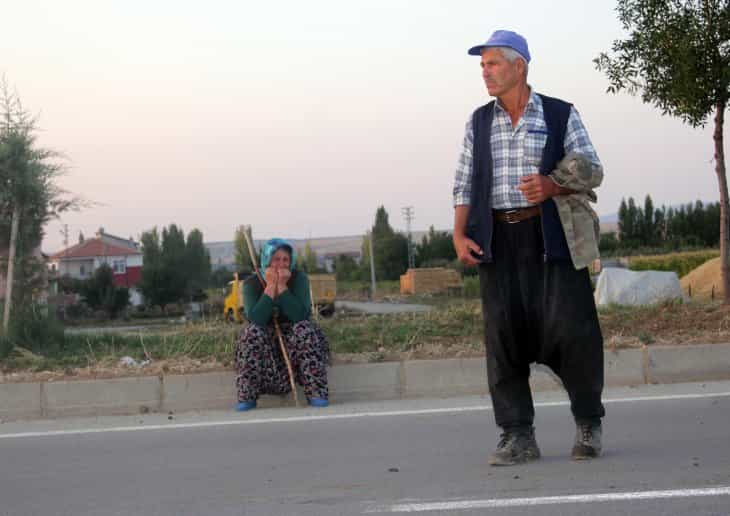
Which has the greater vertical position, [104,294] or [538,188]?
[538,188]

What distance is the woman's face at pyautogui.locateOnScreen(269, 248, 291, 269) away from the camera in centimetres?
764

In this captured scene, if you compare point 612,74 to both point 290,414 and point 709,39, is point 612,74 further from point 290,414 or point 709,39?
point 290,414

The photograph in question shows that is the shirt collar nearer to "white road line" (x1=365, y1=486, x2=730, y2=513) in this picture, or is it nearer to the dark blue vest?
the dark blue vest

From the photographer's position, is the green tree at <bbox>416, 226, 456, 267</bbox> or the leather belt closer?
the leather belt

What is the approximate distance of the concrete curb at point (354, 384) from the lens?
794cm

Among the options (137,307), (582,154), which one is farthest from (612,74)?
(137,307)

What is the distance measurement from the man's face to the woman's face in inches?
118

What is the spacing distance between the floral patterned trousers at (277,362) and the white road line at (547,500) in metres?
3.15

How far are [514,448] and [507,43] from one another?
200 cm

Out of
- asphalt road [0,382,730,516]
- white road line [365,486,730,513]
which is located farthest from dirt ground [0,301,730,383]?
white road line [365,486,730,513]

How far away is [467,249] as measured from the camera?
5035mm

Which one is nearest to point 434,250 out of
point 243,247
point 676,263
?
point 676,263

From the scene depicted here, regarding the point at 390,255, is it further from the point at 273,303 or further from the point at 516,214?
the point at 516,214

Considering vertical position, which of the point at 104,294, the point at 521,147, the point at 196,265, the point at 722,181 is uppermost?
the point at 196,265
